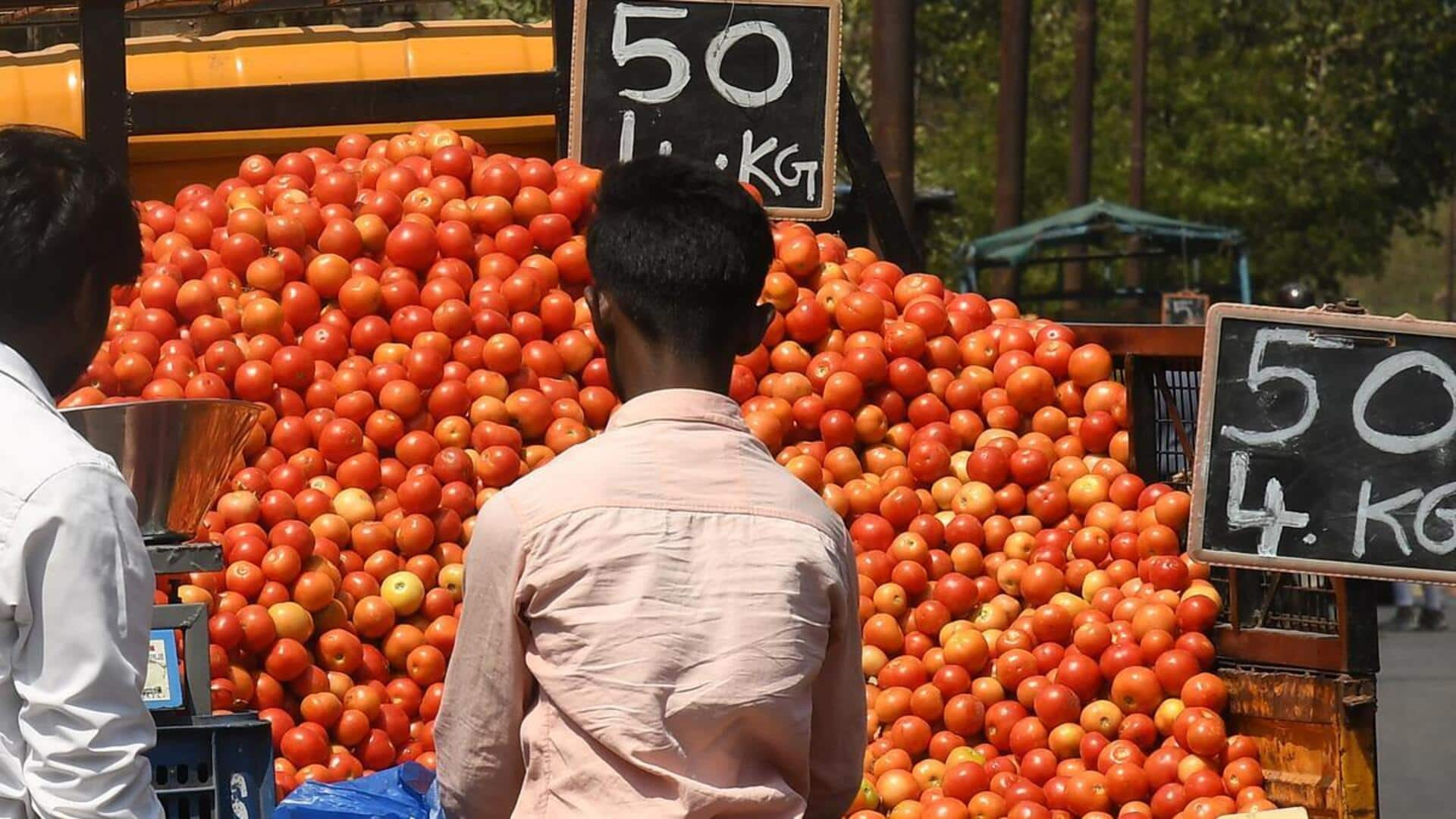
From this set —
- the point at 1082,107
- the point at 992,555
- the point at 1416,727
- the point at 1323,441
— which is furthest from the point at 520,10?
the point at 1082,107

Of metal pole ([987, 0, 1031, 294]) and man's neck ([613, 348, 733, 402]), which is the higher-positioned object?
metal pole ([987, 0, 1031, 294])

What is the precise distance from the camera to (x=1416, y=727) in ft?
35.9

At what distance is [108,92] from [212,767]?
2.84 m

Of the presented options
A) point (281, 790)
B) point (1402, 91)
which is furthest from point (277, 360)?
point (1402, 91)

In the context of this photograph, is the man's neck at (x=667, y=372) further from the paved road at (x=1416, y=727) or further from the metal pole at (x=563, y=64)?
the paved road at (x=1416, y=727)

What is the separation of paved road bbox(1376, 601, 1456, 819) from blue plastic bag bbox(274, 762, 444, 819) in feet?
A: 11.6

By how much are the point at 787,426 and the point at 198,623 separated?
2173mm

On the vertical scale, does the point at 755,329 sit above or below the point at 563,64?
below

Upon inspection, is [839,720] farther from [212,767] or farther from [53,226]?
[212,767]

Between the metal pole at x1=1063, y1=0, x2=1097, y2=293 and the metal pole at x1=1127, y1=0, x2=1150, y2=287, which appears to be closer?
the metal pole at x1=1063, y1=0, x2=1097, y2=293

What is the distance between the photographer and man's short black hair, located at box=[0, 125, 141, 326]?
2.07 m

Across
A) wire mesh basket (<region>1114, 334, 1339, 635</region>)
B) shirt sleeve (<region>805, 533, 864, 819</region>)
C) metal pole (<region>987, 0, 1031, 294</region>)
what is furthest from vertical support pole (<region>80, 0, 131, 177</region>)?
metal pole (<region>987, 0, 1031, 294</region>)

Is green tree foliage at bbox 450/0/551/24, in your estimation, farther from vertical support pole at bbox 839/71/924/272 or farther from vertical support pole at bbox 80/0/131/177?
vertical support pole at bbox 80/0/131/177

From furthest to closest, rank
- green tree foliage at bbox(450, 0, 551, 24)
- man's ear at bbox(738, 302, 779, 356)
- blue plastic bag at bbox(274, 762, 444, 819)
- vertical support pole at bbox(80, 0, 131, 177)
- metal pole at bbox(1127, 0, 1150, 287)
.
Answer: metal pole at bbox(1127, 0, 1150, 287)
green tree foliage at bbox(450, 0, 551, 24)
vertical support pole at bbox(80, 0, 131, 177)
blue plastic bag at bbox(274, 762, 444, 819)
man's ear at bbox(738, 302, 779, 356)
